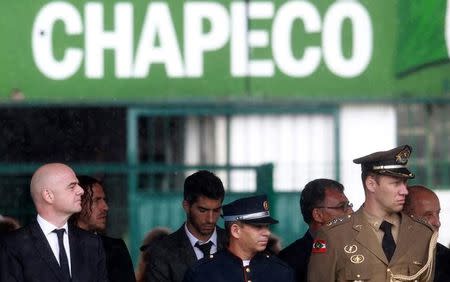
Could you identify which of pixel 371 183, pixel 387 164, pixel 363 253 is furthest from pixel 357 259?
pixel 387 164

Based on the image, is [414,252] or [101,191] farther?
[101,191]

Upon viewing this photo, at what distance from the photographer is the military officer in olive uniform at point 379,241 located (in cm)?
779

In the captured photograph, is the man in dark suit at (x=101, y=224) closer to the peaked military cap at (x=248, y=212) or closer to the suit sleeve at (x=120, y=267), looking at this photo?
the suit sleeve at (x=120, y=267)


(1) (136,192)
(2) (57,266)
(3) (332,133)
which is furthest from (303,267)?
(3) (332,133)

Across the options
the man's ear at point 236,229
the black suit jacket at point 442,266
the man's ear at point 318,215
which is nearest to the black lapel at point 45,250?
the man's ear at point 236,229

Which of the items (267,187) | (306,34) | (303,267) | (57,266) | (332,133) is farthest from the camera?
(332,133)

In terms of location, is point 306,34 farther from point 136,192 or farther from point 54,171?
point 54,171

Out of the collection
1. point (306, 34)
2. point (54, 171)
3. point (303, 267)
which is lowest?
point (303, 267)

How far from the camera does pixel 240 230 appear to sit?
25.5 feet

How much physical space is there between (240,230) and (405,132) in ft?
19.8

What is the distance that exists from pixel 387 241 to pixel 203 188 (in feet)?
4.10

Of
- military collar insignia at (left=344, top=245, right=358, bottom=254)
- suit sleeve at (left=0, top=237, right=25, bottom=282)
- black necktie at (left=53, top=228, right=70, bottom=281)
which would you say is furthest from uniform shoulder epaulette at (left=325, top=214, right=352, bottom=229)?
suit sleeve at (left=0, top=237, right=25, bottom=282)

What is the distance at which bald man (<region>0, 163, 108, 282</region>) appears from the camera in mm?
7590

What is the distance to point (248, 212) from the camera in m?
7.78
